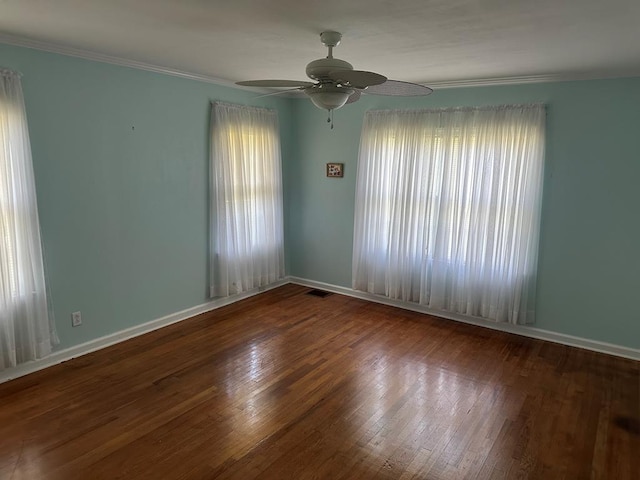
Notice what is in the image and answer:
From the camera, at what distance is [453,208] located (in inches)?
171

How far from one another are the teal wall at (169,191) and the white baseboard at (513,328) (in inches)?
3.0

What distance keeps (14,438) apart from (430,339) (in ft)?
10.8

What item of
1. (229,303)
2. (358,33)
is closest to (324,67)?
(358,33)

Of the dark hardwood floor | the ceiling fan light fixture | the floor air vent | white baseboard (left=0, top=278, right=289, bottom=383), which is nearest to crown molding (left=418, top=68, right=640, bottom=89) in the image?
the ceiling fan light fixture

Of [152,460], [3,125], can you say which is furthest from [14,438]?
[3,125]

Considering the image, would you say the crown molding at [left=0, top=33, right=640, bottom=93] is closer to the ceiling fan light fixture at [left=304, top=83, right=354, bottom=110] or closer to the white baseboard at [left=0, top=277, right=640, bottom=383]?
the ceiling fan light fixture at [left=304, top=83, right=354, bottom=110]

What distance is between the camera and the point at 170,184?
410cm

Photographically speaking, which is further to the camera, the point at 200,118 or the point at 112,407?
the point at 200,118

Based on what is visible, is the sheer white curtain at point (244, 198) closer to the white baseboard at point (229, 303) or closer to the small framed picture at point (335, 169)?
the white baseboard at point (229, 303)

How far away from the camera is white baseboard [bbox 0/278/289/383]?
320 centimetres

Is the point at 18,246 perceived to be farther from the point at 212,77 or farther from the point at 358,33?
the point at 358,33

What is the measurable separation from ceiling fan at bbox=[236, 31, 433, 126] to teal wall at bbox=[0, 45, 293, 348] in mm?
1727

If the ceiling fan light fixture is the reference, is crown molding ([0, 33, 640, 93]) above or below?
above

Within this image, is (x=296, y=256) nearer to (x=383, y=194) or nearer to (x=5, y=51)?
(x=383, y=194)
